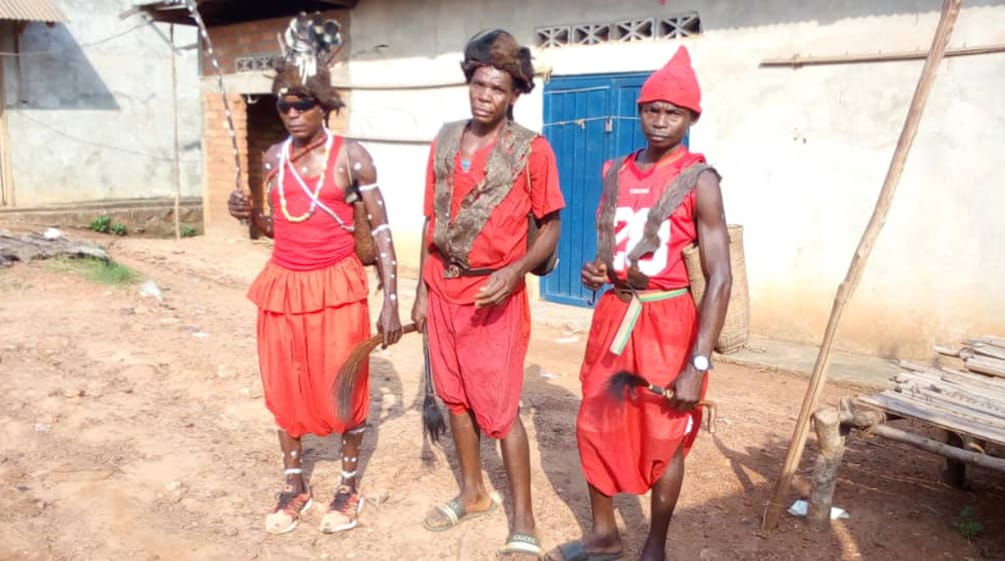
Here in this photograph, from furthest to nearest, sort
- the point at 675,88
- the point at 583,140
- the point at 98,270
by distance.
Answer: the point at 98,270, the point at 583,140, the point at 675,88

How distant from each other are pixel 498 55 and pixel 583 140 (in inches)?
185

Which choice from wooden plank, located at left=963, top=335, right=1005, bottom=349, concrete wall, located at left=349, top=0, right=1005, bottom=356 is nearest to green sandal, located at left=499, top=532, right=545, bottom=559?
wooden plank, located at left=963, top=335, right=1005, bottom=349

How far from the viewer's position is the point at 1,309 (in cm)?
651

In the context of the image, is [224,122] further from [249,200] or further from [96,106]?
[249,200]

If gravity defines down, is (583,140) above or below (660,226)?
above

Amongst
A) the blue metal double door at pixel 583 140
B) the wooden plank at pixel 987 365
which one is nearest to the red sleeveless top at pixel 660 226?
the wooden plank at pixel 987 365

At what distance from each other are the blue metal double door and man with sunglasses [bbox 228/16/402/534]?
4205 mm

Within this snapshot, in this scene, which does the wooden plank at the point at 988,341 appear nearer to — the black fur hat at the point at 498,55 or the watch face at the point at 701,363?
the watch face at the point at 701,363

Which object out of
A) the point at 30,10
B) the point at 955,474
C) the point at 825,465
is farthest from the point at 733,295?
the point at 30,10

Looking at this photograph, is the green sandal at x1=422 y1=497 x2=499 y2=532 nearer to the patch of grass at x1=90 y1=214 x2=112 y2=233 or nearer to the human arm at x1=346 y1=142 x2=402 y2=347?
the human arm at x1=346 y1=142 x2=402 y2=347

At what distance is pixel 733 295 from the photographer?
10.6ft

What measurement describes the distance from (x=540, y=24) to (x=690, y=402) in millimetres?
5687

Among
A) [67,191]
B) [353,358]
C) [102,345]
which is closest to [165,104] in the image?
[67,191]

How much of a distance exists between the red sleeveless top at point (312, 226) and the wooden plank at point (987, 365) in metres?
2.90
